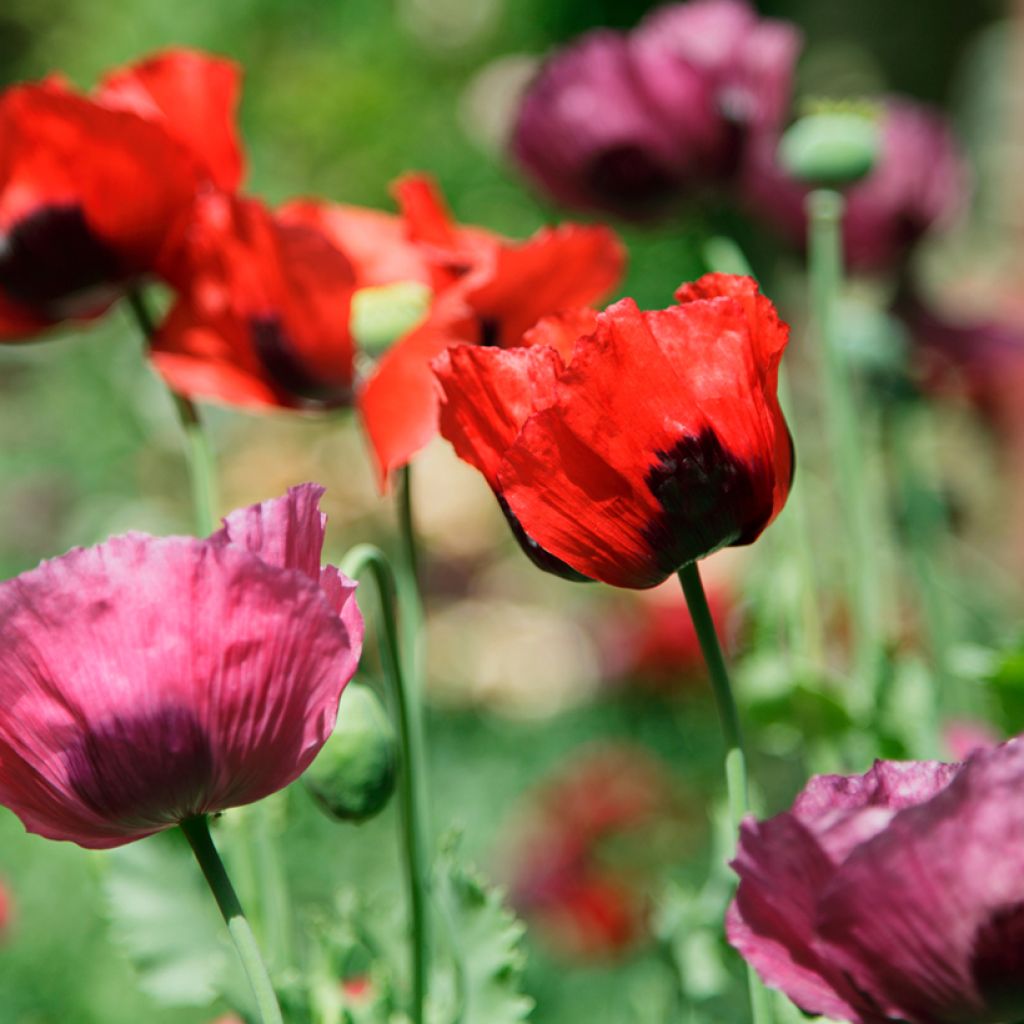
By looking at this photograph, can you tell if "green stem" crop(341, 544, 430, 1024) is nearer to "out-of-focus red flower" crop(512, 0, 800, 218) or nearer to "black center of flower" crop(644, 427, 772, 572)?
"black center of flower" crop(644, 427, 772, 572)

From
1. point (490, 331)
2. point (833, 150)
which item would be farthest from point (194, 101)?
point (833, 150)

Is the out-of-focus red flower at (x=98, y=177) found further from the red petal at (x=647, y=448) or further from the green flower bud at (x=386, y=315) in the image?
the red petal at (x=647, y=448)

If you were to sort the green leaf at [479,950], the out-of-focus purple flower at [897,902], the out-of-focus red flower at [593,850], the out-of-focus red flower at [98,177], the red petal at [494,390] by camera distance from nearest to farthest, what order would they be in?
1. the out-of-focus purple flower at [897,902]
2. the red petal at [494,390]
3. the green leaf at [479,950]
4. the out-of-focus red flower at [98,177]
5. the out-of-focus red flower at [593,850]

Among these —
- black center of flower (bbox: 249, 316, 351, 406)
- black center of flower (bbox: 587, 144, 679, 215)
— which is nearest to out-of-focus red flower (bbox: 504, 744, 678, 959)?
black center of flower (bbox: 587, 144, 679, 215)

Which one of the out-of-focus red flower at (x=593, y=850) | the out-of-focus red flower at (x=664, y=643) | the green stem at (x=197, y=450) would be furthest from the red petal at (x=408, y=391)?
the out-of-focus red flower at (x=664, y=643)

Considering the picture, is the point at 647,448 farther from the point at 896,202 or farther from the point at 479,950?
the point at 896,202

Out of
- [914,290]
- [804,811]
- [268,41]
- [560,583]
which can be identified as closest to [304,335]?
[804,811]
